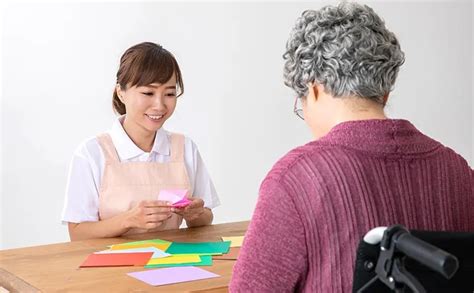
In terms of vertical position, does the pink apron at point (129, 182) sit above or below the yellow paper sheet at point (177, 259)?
above

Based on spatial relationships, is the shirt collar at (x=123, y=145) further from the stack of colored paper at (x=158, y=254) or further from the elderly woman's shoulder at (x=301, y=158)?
the elderly woman's shoulder at (x=301, y=158)

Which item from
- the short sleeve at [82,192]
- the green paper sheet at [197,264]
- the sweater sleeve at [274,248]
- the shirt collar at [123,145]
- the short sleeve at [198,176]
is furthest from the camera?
the short sleeve at [198,176]

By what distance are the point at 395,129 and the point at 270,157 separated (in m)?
3.37

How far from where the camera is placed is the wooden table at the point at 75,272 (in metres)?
2.19

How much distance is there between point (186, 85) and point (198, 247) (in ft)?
7.10

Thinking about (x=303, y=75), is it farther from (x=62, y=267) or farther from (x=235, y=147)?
(x=235, y=147)

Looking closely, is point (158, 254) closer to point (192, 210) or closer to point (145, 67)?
point (192, 210)

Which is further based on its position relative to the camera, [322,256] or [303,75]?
[303,75]

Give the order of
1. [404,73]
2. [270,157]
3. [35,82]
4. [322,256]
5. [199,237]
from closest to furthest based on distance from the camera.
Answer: [322,256] < [199,237] < [35,82] < [270,157] < [404,73]

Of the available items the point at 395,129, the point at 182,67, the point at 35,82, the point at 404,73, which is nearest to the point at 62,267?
the point at 395,129

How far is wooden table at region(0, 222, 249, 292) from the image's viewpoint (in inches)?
86.0

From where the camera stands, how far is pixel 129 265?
2436 millimetres

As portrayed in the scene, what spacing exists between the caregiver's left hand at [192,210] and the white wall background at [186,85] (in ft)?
5.15

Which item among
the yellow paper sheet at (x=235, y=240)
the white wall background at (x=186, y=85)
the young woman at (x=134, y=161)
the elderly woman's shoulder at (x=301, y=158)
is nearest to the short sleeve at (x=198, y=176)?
the young woman at (x=134, y=161)
